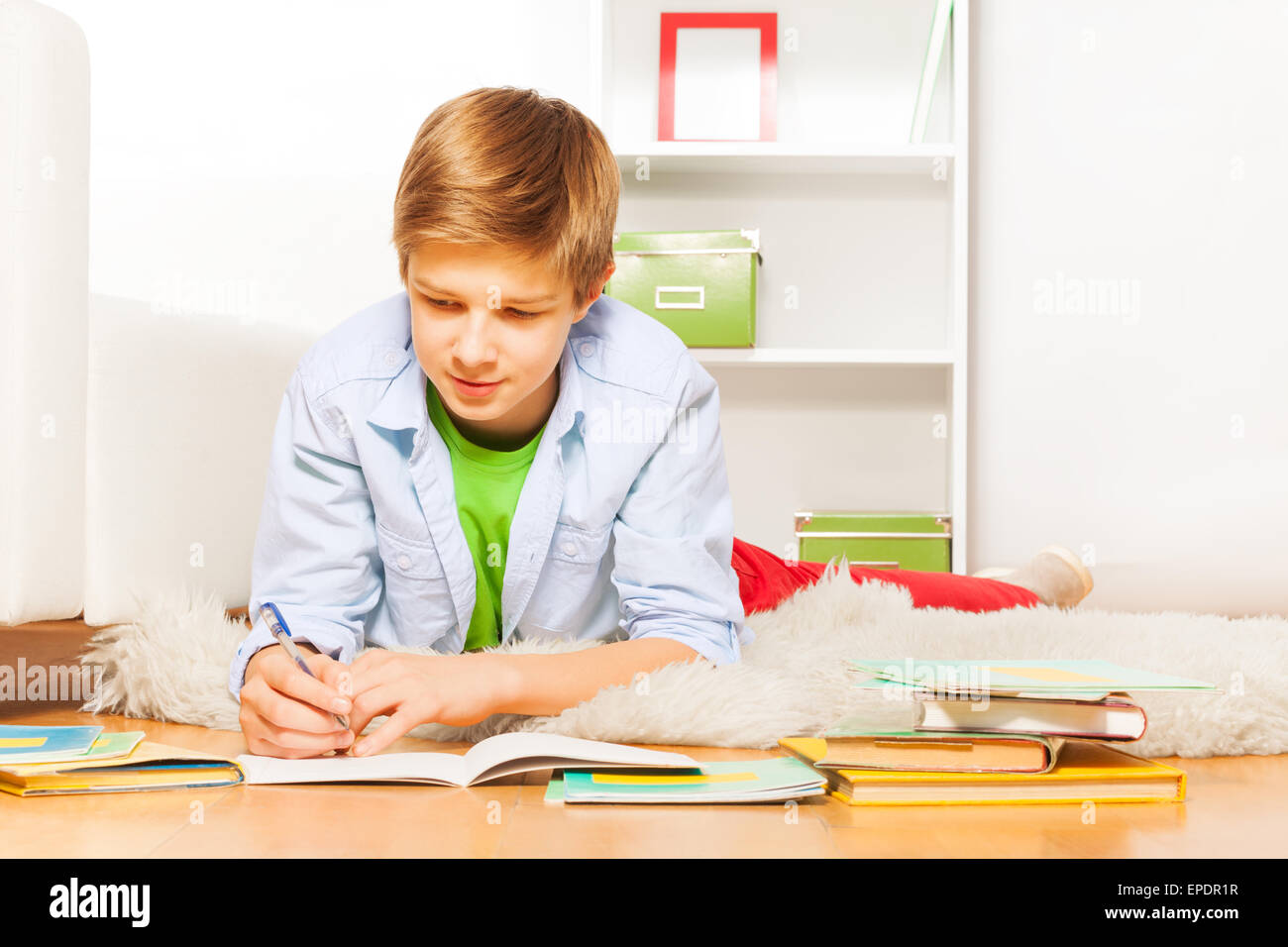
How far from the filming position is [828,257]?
2.42m

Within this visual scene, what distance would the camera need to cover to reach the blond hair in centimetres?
93

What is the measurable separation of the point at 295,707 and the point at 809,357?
5.03 ft

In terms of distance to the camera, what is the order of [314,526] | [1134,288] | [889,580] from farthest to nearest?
[1134,288] < [889,580] < [314,526]

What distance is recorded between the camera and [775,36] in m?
2.33

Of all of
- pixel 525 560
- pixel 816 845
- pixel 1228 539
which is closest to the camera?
pixel 816 845

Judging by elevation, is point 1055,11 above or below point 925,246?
above

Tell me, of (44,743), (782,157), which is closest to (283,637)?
(44,743)

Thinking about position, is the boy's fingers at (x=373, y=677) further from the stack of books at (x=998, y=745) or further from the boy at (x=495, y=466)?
the stack of books at (x=998, y=745)

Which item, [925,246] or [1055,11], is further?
[925,246]

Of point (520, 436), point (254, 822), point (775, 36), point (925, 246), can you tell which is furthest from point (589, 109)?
point (254, 822)

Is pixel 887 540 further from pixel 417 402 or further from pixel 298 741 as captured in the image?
pixel 298 741

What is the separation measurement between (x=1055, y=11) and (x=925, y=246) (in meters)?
0.52
